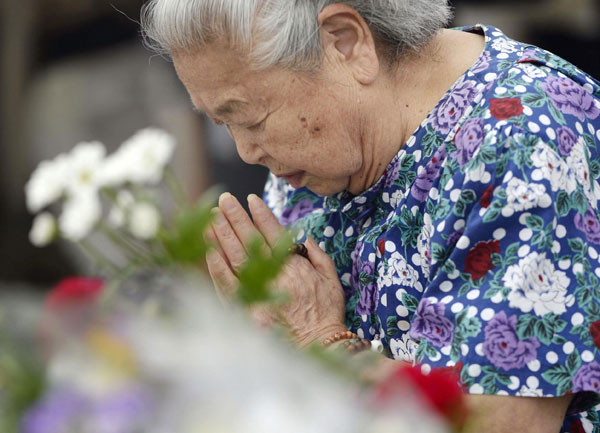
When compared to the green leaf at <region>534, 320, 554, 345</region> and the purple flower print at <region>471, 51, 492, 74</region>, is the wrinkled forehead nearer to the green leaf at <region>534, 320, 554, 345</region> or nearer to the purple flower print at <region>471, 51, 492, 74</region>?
the purple flower print at <region>471, 51, 492, 74</region>

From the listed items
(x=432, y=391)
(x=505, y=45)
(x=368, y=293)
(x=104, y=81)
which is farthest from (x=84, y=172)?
(x=104, y=81)

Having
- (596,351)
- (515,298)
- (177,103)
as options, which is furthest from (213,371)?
(177,103)

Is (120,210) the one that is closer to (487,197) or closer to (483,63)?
(487,197)

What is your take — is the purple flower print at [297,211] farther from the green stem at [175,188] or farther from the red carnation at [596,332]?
the green stem at [175,188]

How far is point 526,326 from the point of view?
4.27 feet

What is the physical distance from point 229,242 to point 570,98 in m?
0.70

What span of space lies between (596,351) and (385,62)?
64cm

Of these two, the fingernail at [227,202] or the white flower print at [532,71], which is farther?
the fingernail at [227,202]

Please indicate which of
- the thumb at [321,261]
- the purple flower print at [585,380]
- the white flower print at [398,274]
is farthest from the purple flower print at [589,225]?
the thumb at [321,261]

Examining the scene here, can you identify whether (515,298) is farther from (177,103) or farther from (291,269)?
(177,103)

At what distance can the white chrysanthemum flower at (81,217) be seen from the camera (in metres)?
0.78

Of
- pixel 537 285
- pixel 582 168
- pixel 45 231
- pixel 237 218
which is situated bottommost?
pixel 237 218

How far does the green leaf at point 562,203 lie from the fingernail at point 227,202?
669 millimetres

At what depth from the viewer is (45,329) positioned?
694 millimetres
